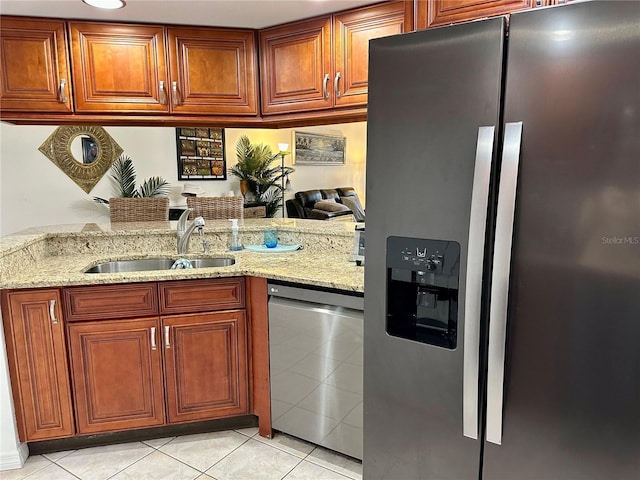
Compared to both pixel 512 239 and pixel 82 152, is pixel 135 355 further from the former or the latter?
pixel 82 152

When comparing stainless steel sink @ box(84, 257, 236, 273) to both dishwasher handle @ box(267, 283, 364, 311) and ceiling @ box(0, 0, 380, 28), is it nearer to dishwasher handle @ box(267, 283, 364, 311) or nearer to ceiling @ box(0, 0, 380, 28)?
dishwasher handle @ box(267, 283, 364, 311)

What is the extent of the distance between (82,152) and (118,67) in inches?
168

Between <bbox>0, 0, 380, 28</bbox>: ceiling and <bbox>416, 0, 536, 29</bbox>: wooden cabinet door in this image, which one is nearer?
<bbox>416, 0, 536, 29</bbox>: wooden cabinet door

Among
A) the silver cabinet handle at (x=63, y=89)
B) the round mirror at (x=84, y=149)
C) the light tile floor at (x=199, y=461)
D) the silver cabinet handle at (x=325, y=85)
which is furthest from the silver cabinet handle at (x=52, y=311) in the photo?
the round mirror at (x=84, y=149)

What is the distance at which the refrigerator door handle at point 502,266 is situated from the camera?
1.15 meters

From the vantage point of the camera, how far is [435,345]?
1.38m

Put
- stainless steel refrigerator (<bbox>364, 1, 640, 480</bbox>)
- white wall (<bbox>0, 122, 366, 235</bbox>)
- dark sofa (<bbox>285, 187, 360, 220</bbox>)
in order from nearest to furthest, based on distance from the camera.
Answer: stainless steel refrigerator (<bbox>364, 1, 640, 480</bbox>), white wall (<bbox>0, 122, 366, 235</bbox>), dark sofa (<bbox>285, 187, 360, 220</bbox>)

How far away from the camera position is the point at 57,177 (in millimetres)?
5891

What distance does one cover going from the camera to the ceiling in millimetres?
2090

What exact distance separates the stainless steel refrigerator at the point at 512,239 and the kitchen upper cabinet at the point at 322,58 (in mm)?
840

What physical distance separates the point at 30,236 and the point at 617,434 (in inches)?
106

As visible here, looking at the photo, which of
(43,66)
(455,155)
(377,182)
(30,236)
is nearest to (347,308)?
(377,182)

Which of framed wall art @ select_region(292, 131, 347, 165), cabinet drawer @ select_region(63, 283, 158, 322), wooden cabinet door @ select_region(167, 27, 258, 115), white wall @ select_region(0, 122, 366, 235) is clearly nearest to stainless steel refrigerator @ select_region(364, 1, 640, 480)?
cabinet drawer @ select_region(63, 283, 158, 322)

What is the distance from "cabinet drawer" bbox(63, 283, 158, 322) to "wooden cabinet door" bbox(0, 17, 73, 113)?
1.04m
